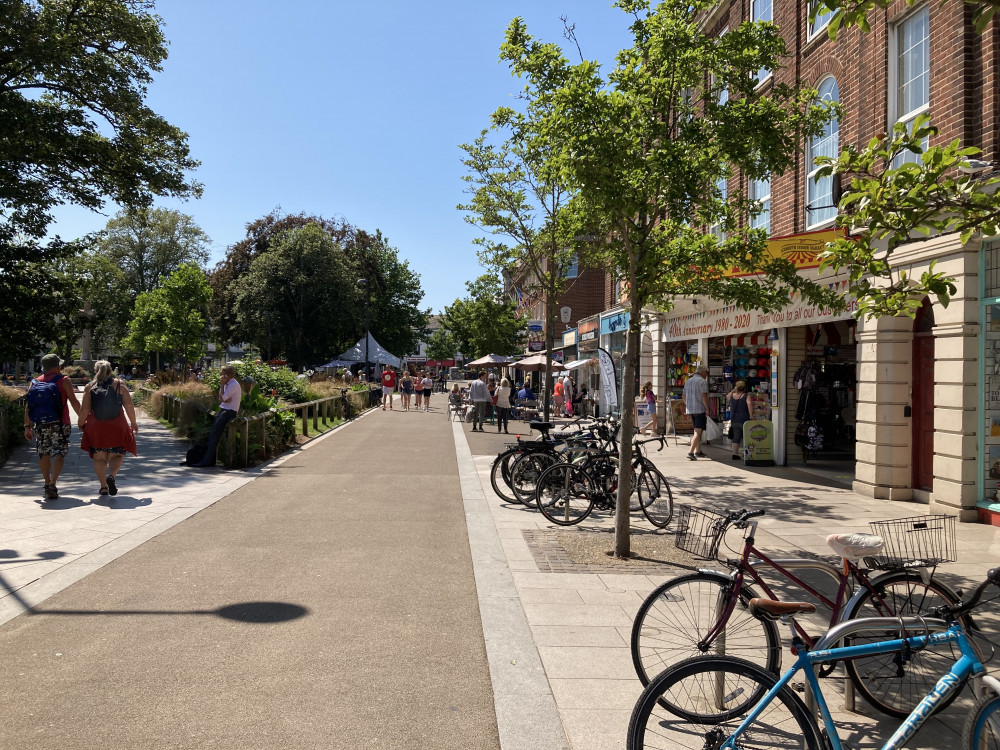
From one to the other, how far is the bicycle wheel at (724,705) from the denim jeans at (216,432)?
35.6 ft

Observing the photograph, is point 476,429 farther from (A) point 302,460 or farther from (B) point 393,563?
(B) point 393,563

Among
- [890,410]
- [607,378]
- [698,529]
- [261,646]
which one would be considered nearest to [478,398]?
[607,378]

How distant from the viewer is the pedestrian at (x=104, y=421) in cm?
959

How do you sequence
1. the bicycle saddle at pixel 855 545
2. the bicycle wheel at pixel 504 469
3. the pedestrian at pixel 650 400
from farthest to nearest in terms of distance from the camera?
1. the pedestrian at pixel 650 400
2. the bicycle wheel at pixel 504 469
3. the bicycle saddle at pixel 855 545

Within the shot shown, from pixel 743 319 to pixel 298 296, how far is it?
35.6m

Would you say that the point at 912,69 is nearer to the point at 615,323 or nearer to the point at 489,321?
the point at 615,323

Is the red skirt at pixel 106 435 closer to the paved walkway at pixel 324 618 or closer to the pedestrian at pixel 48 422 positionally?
the pedestrian at pixel 48 422

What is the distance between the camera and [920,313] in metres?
10.8

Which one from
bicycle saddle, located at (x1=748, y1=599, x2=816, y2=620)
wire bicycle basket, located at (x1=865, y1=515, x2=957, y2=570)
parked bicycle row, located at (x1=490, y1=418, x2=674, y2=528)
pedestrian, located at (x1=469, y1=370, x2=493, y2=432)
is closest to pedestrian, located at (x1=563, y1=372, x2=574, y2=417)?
pedestrian, located at (x1=469, y1=370, x2=493, y2=432)

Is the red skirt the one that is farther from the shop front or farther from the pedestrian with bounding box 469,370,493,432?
the pedestrian with bounding box 469,370,493,432

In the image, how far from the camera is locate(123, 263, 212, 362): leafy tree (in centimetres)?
4288

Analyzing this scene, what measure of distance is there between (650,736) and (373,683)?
1.61m

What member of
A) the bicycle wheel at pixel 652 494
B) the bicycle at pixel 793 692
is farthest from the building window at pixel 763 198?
the bicycle at pixel 793 692

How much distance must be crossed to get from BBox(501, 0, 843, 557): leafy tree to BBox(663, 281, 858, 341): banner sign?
3.38 m
